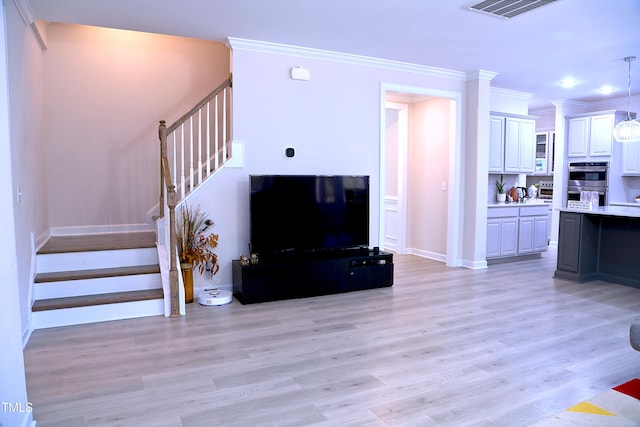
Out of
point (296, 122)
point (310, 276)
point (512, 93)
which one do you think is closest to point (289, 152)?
point (296, 122)

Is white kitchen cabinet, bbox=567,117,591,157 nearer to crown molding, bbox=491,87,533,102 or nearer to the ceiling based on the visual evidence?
crown molding, bbox=491,87,533,102

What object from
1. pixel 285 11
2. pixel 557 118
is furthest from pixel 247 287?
pixel 557 118

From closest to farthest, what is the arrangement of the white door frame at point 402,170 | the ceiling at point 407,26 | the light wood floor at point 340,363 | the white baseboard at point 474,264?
the light wood floor at point 340,363
the ceiling at point 407,26
the white baseboard at point 474,264
the white door frame at point 402,170

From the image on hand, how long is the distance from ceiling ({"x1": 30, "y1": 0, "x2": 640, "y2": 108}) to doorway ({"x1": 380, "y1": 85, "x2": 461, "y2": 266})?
126 centimetres

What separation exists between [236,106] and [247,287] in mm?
2030

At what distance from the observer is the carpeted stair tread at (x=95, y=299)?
3879 millimetres

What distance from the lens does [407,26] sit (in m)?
4.30

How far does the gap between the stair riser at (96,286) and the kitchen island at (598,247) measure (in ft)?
17.0

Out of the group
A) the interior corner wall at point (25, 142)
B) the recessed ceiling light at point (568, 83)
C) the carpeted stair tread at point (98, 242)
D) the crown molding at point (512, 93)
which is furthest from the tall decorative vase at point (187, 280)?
the recessed ceiling light at point (568, 83)

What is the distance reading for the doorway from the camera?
6555 millimetres

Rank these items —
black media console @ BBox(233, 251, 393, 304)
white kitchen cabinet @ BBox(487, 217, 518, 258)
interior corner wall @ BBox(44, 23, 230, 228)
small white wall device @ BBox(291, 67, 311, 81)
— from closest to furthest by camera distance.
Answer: black media console @ BBox(233, 251, 393, 304) < small white wall device @ BBox(291, 67, 311, 81) < interior corner wall @ BBox(44, 23, 230, 228) < white kitchen cabinet @ BBox(487, 217, 518, 258)

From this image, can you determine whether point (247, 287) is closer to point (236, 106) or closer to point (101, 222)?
point (236, 106)

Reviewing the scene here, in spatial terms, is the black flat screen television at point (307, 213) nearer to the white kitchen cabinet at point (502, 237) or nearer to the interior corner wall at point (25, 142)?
the interior corner wall at point (25, 142)

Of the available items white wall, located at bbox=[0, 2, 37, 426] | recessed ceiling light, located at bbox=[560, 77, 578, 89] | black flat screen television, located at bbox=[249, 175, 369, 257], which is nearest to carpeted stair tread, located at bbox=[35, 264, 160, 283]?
black flat screen television, located at bbox=[249, 175, 369, 257]
